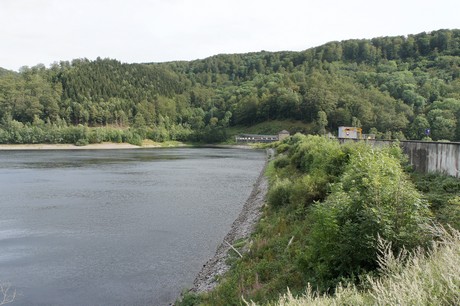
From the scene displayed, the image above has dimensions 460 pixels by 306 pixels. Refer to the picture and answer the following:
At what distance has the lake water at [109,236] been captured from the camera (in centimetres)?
1816

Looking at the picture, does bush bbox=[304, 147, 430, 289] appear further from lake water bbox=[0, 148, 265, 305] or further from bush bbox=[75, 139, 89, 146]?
bush bbox=[75, 139, 89, 146]

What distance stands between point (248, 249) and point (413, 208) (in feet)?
35.0

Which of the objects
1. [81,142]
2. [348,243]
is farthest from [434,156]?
[81,142]

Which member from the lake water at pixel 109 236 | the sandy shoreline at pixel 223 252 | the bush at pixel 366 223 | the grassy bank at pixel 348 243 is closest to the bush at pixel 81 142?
the lake water at pixel 109 236

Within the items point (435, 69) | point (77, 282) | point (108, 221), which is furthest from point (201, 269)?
point (435, 69)

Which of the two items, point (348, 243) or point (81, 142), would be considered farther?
point (81, 142)

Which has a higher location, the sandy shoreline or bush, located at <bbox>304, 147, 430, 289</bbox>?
bush, located at <bbox>304, 147, 430, 289</bbox>

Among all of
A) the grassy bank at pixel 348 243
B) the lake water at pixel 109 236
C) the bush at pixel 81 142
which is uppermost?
the grassy bank at pixel 348 243

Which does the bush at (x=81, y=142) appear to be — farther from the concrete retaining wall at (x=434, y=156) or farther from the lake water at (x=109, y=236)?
the concrete retaining wall at (x=434, y=156)

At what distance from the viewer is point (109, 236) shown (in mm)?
26922

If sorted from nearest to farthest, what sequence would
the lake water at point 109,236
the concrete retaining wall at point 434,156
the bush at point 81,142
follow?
the lake water at point 109,236, the concrete retaining wall at point 434,156, the bush at point 81,142

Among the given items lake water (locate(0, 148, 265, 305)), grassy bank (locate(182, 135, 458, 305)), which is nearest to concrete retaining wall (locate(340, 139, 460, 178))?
grassy bank (locate(182, 135, 458, 305))

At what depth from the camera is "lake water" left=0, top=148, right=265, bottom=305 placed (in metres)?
18.2

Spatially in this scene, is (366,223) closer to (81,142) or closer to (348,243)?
(348,243)
